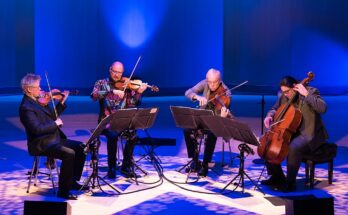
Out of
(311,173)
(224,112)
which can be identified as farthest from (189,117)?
(311,173)

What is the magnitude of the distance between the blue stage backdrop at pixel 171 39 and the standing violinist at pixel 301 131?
9919 millimetres

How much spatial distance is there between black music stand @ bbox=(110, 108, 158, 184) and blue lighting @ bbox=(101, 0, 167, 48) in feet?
31.1

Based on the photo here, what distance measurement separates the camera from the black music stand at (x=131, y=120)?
6211mm

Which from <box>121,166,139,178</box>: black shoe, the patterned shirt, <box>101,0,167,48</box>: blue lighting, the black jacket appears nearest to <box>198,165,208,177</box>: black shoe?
<box>121,166,139,178</box>: black shoe

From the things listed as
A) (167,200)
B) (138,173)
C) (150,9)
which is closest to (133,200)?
(167,200)

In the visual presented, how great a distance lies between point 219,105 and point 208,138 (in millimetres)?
454

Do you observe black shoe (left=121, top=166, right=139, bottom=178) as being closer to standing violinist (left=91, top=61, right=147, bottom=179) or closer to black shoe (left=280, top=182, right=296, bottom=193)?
standing violinist (left=91, top=61, right=147, bottom=179)

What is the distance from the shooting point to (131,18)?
16000mm

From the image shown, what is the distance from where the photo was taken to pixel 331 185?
6.39 meters

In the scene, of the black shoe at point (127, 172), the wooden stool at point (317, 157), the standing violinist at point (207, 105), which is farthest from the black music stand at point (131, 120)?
the wooden stool at point (317, 157)

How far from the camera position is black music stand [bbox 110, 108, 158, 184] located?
6.21 metres

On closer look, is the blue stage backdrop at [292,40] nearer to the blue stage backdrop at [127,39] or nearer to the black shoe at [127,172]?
the blue stage backdrop at [127,39]

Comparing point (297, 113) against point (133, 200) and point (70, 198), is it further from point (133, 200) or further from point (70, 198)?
point (70, 198)

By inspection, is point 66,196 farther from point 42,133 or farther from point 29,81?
point 29,81
